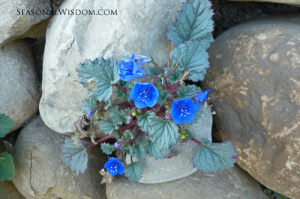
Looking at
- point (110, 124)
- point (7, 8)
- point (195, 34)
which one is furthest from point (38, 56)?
point (195, 34)

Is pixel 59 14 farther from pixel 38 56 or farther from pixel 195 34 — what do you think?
pixel 195 34

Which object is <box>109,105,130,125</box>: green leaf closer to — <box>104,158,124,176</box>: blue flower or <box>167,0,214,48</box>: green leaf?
<box>104,158,124,176</box>: blue flower

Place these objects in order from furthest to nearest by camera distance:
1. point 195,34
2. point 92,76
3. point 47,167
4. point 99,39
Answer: point 47,167
point 195,34
point 99,39
point 92,76

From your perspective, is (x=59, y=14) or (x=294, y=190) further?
(x=59, y=14)

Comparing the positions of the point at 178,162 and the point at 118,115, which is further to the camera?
the point at 178,162

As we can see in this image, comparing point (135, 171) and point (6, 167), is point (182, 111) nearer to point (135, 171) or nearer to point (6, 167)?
point (135, 171)

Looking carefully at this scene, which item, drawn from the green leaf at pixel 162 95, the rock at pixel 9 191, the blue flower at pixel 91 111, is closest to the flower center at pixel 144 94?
the green leaf at pixel 162 95

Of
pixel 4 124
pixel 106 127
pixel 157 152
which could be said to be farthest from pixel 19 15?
pixel 157 152

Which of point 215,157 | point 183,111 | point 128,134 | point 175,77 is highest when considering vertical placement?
point 175,77
